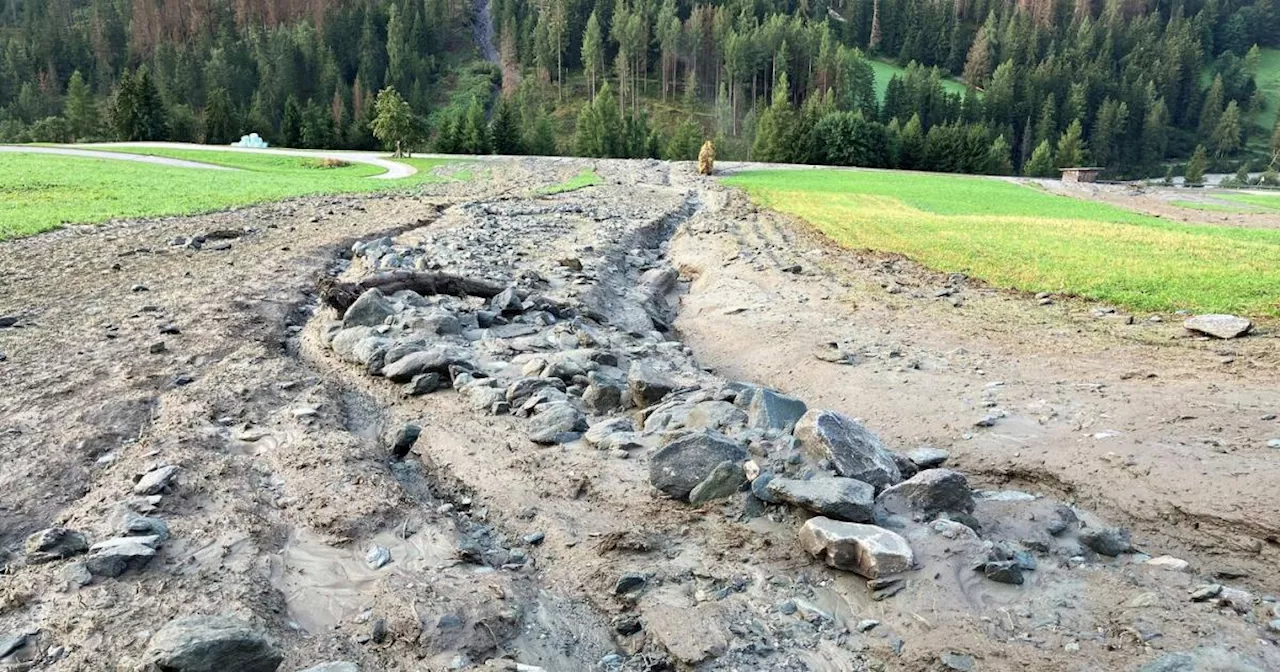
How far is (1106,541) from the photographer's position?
17.6 feet

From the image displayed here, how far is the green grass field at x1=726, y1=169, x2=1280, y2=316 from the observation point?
41.1ft

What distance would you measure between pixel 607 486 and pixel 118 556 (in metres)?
3.32

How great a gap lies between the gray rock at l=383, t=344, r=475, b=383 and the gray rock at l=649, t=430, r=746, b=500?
3.27 meters

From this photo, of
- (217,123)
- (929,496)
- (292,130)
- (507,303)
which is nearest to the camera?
(929,496)

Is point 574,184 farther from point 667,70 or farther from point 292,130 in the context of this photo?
point 667,70

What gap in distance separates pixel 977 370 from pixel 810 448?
171 inches

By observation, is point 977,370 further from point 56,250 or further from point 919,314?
point 56,250

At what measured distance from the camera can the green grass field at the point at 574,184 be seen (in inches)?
1255

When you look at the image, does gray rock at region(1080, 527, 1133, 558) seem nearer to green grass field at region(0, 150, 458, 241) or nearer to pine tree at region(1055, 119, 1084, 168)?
green grass field at region(0, 150, 458, 241)

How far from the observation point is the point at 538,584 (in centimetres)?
510

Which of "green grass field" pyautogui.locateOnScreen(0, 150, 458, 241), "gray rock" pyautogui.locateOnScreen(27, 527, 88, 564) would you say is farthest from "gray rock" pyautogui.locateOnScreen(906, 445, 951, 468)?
"green grass field" pyautogui.locateOnScreen(0, 150, 458, 241)

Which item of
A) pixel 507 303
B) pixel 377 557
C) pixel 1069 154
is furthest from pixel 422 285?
pixel 1069 154

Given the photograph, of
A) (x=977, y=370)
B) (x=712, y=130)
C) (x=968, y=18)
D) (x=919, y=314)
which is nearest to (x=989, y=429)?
(x=977, y=370)

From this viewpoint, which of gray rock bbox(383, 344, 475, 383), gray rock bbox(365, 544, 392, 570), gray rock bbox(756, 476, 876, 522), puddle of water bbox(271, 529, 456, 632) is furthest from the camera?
gray rock bbox(383, 344, 475, 383)
